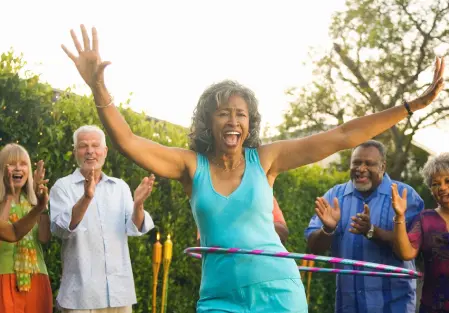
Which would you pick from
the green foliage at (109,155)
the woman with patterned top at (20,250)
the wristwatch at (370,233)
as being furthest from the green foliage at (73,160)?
the wristwatch at (370,233)

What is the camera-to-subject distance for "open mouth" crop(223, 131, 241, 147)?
158 inches

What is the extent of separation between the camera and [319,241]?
619 centimetres

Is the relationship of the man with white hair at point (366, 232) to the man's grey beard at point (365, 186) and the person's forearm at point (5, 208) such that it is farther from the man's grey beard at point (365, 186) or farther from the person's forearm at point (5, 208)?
the person's forearm at point (5, 208)

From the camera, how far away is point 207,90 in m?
4.25

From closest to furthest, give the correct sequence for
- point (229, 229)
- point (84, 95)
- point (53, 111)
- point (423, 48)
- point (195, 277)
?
point (229, 229)
point (53, 111)
point (84, 95)
point (195, 277)
point (423, 48)

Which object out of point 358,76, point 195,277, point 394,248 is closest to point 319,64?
point 358,76

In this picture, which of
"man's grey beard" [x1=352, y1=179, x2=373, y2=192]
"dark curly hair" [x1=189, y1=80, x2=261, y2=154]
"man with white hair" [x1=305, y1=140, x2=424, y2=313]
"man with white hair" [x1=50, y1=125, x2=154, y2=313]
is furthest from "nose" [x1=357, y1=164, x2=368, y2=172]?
"dark curly hair" [x1=189, y1=80, x2=261, y2=154]

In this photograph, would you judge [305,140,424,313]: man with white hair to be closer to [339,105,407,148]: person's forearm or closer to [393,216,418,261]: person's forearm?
[393,216,418,261]: person's forearm

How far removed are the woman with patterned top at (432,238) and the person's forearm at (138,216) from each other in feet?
6.19

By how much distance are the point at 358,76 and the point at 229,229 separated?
2321 centimetres

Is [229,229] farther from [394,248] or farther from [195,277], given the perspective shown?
[195,277]

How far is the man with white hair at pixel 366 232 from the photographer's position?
595cm

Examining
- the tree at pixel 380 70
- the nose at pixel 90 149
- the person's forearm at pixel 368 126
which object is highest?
the tree at pixel 380 70

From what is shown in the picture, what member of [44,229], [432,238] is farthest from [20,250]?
[432,238]
